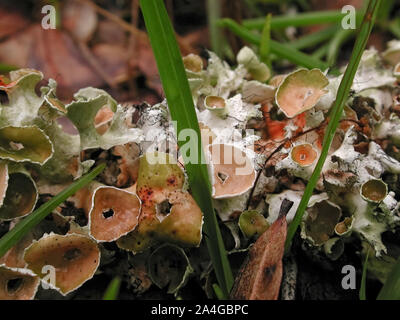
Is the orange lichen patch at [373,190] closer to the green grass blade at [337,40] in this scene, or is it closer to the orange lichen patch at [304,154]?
the orange lichen patch at [304,154]

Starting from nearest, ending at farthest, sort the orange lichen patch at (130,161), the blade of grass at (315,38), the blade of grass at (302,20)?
the orange lichen patch at (130,161) < the blade of grass at (302,20) < the blade of grass at (315,38)

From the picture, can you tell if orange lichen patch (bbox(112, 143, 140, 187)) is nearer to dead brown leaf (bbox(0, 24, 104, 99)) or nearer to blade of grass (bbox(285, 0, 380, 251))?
blade of grass (bbox(285, 0, 380, 251))

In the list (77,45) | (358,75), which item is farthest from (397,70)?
(77,45)

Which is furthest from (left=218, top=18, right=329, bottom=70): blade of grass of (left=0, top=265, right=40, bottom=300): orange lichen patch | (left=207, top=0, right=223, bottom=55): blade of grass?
(left=0, top=265, right=40, bottom=300): orange lichen patch

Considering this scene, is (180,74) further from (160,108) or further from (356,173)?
(356,173)

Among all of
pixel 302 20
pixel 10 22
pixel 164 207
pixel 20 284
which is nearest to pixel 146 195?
pixel 164 207

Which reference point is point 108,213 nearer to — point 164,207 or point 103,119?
point 164,207

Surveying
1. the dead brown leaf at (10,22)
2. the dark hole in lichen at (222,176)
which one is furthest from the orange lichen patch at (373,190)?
the dead brown leaf at (10,22)
